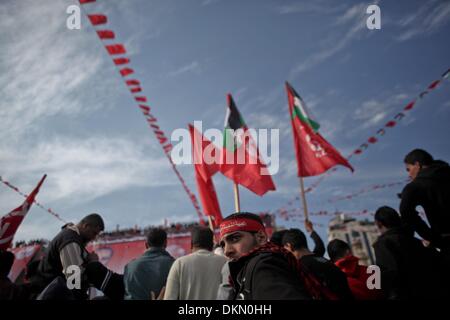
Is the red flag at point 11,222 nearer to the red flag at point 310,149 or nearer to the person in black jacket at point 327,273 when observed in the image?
the person in black jacket at point 327,273

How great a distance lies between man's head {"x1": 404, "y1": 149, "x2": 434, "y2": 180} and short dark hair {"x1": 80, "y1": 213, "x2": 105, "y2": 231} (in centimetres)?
378

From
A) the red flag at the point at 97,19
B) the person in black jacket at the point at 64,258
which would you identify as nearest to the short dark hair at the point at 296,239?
the person in black jacket at the point at 64,258

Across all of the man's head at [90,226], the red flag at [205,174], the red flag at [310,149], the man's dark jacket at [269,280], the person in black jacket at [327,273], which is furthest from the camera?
the red flag at [205,174]

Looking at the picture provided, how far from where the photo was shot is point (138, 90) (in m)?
9.30

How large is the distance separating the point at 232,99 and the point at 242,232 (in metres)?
7.22

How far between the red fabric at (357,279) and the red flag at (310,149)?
3.32 meters

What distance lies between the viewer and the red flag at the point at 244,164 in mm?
7023

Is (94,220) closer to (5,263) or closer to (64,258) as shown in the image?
(64,258)

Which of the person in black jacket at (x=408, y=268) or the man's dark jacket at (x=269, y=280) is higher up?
the person in black jacket at (x=408, y=268)

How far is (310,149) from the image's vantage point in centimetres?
738

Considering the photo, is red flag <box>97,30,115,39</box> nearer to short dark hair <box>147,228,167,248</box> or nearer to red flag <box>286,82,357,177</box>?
red flag <box>286,82,357,177</box>

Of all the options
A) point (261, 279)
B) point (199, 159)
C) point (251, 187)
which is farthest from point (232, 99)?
point (261, 279)
